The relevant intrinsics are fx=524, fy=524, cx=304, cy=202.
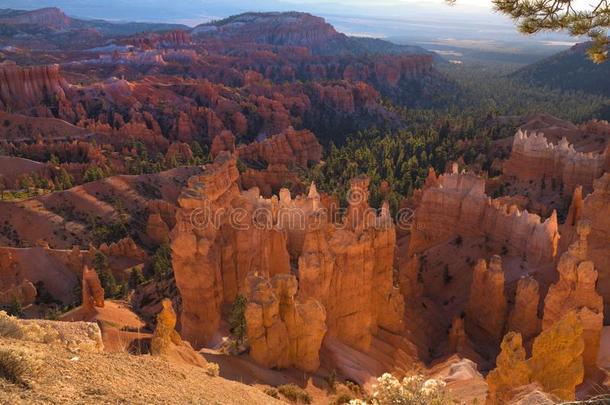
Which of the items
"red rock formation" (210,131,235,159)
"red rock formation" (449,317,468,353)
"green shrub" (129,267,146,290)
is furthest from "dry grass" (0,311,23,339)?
"red rock formation" (210,131,235,159)

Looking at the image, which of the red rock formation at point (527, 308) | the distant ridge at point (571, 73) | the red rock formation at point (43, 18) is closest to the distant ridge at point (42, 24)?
the red rock formation at point (43, 18)

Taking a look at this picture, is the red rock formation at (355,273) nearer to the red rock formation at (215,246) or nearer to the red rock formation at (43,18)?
the red rock formation at (215,246)

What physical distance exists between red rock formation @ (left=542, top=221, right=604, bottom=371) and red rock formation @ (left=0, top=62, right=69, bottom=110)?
60004mm

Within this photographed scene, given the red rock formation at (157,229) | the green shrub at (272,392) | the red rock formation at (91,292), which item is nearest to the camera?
the green shrub at (272,392)

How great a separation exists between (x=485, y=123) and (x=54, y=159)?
136 ft

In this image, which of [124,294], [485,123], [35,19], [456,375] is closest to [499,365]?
[456,375]

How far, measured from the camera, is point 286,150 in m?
50.5

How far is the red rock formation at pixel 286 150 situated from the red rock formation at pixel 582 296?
3496 cm

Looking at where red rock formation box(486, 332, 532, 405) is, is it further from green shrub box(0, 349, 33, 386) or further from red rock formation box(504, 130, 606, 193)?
red rock formation box(504, 130, 606, 193)

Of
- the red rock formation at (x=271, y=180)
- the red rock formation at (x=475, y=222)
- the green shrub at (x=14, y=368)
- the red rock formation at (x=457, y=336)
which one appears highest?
the green shrub at (x=14, y=368)

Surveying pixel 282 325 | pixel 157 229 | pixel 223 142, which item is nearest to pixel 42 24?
pixel 223 142

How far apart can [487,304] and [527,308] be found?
1689 millimetres

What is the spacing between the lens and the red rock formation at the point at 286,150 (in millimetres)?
48812

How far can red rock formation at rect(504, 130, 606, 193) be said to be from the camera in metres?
30.1
